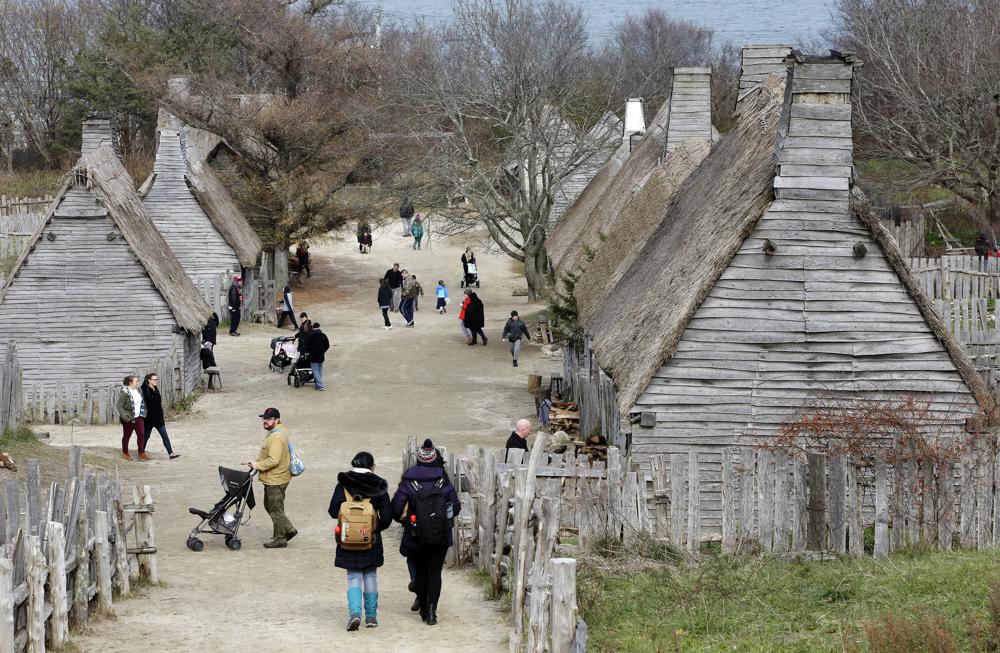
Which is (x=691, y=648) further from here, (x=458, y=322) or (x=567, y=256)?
(x=458, y=322)

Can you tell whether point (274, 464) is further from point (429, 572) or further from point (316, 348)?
point (316, 348)

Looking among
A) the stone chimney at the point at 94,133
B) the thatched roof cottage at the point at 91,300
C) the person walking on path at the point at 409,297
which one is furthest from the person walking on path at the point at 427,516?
the person walking on path at the point at 409,297

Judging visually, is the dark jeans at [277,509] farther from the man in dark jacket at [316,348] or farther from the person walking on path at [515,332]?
the person walking on path at [515,332]

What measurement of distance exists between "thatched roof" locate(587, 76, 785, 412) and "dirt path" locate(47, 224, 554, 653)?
3782 mm

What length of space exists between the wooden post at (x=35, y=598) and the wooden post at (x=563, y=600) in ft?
12.7

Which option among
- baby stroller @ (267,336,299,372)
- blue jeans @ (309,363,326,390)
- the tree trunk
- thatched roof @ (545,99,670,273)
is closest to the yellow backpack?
thatched roof @ (545,99,670,273)

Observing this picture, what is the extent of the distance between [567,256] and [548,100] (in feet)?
37.5

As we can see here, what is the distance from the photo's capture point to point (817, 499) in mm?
12695

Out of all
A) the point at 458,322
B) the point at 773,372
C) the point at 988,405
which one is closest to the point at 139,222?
the point at 458,322

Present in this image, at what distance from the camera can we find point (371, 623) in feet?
37.4

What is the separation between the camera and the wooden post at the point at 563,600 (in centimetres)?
888

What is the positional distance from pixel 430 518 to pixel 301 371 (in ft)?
61.8

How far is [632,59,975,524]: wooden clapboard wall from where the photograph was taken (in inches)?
640

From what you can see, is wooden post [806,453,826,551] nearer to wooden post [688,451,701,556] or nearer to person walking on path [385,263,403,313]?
wooden post [688,451,701,556]
